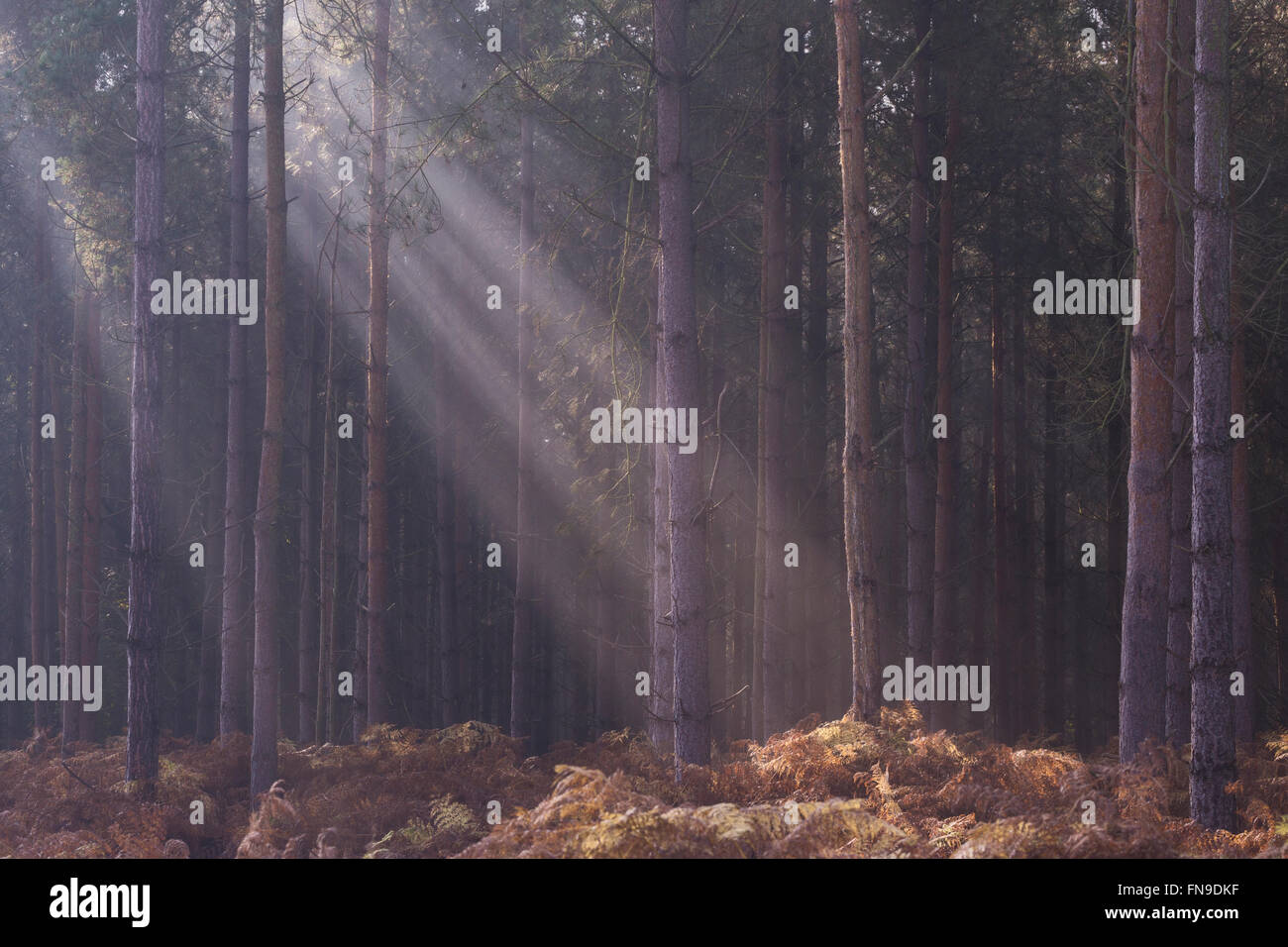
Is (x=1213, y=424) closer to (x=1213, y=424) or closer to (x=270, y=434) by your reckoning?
(x=1213, y=424)

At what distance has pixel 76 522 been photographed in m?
17.7

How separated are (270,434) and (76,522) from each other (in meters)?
8.43

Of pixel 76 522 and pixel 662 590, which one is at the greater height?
pixel 76 522

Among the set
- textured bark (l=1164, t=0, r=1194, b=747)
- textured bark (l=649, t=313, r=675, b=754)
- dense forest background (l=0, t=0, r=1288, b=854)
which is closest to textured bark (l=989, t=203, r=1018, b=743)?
dense forest background (l=0, t=0, r=1288, b=854)

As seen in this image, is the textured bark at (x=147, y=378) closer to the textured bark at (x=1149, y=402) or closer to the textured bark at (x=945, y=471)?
the textured bark at (x=1149, y=402)

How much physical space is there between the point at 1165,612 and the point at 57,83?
50.7 ft

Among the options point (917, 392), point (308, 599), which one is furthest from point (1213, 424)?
point (308, 599)

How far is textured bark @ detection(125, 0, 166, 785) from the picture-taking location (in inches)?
414

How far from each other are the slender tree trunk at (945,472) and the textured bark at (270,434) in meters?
9.15

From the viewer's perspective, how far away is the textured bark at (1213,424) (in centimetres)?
678

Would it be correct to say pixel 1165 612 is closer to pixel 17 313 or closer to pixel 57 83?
pixel 57 83

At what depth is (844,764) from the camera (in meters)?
8.25

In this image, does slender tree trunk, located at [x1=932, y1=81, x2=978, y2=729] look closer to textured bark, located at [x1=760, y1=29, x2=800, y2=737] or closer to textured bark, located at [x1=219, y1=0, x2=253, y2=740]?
textured bark, located at [x1=760, y1=29, x2=800, y2=737]

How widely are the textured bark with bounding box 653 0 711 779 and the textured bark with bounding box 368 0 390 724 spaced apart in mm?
5978
